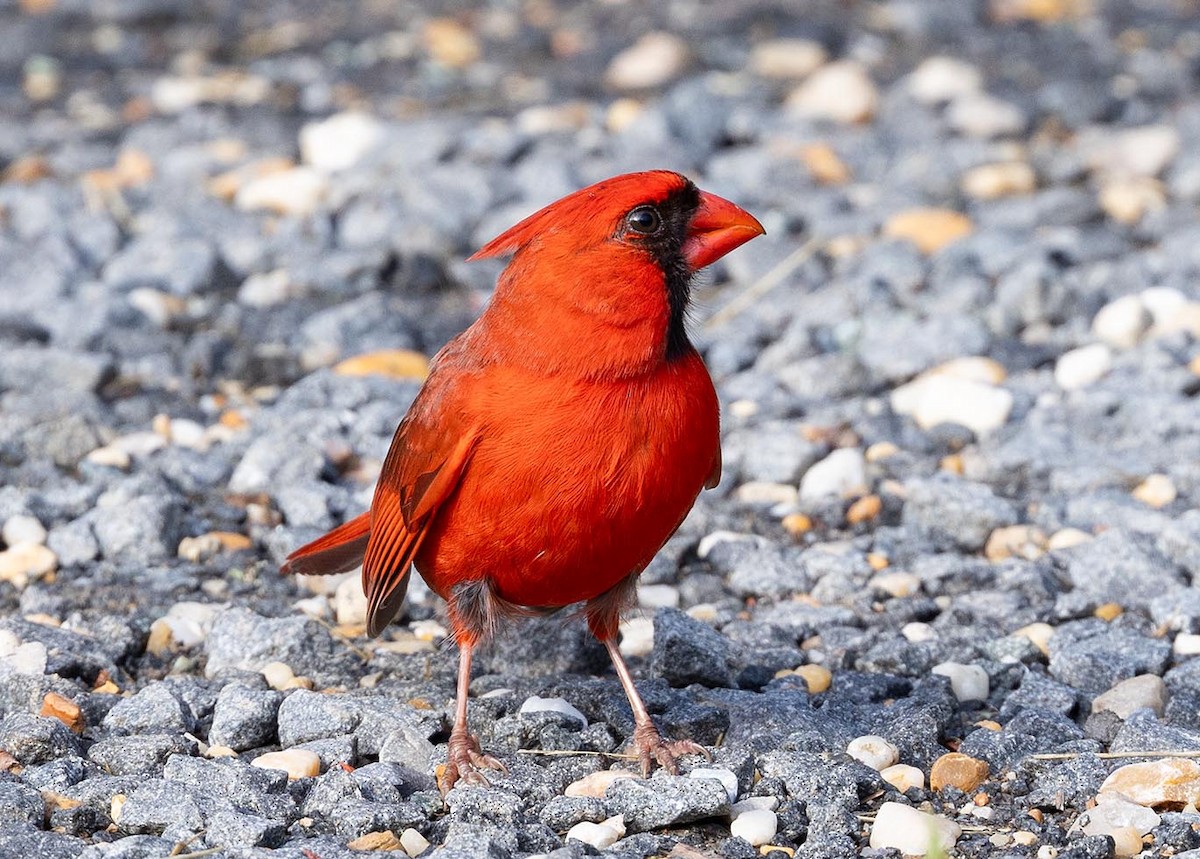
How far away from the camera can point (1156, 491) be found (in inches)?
195

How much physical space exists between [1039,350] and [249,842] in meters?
3.58

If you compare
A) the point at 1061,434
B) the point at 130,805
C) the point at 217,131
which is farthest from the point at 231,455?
the point at 217,131

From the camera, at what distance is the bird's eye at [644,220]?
3621mm

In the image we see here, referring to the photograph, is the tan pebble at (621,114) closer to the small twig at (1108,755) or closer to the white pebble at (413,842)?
the small twig at (1108,755)

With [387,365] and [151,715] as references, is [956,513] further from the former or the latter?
[151,715]

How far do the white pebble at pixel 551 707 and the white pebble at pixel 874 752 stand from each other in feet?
2.03

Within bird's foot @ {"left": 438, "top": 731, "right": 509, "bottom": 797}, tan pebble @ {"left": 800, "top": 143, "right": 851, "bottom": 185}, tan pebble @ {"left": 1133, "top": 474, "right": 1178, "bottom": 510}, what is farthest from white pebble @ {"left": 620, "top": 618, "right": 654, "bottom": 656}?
tan pebble @ {"left": 800, "top": 143, "right": 851, "bottom": 185}

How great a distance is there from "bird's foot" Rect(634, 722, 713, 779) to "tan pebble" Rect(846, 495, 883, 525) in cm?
141

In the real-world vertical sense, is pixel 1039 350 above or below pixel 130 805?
below

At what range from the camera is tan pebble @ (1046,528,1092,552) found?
4.73 meters

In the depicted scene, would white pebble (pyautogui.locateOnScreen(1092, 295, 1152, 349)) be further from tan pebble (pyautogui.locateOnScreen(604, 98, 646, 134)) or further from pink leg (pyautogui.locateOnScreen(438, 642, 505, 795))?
pink leg (pyautogui.locateOnScreen(438, 642, 505, 795))

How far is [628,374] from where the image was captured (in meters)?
3.53

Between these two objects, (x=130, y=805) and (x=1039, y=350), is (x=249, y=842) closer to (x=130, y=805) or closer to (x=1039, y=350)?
(x=130, y=805)

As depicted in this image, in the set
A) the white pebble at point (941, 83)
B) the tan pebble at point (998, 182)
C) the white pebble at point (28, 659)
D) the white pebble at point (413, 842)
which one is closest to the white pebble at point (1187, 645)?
the white pebble at point (413, 842)
